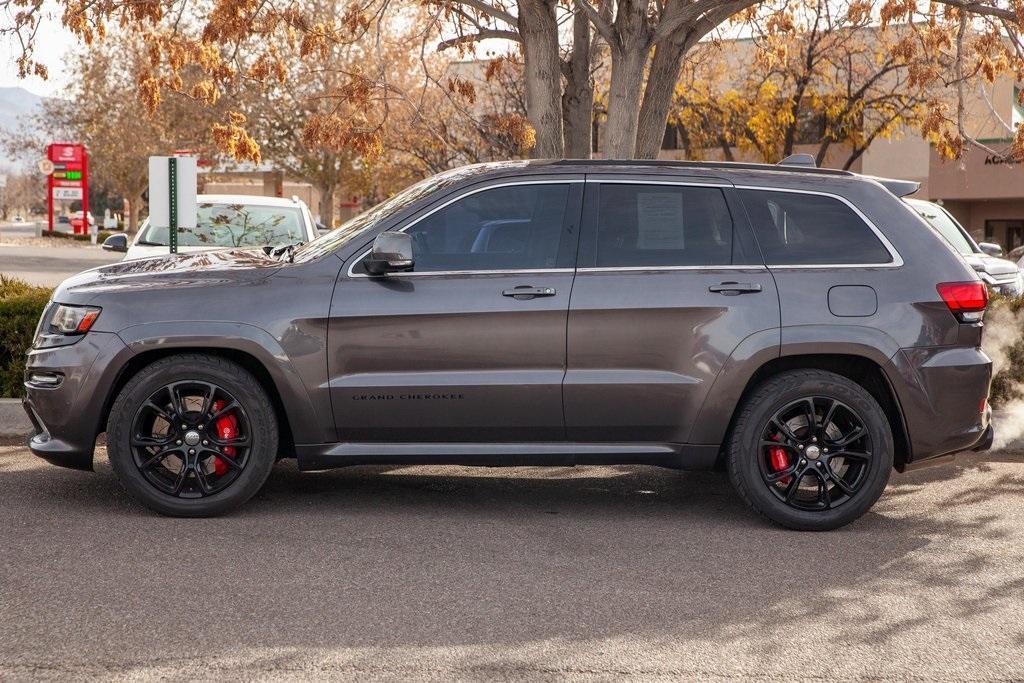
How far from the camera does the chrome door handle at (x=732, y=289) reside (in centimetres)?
633

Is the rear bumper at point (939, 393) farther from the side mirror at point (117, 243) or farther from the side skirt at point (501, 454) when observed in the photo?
the side mirror at point (117, 243)

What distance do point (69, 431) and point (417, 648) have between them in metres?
2.65

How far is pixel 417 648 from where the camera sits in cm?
456

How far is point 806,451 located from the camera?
6406 millimetres

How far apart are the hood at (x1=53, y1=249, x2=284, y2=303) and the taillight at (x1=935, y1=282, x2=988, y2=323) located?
3409 mm

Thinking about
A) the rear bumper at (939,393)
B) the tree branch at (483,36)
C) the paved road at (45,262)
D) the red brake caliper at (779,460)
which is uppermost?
→ the tree branch at (483,36)

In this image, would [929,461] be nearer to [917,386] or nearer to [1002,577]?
[917,386]

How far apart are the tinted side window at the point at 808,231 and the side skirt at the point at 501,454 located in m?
1.09

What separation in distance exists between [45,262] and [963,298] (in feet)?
105

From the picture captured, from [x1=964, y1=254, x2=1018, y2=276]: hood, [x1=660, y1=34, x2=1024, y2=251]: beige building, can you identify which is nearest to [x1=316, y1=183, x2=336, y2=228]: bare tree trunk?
[x1=660, y1=34, x2=1024, y2=251]: beige building

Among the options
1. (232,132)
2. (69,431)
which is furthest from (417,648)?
(232,132)

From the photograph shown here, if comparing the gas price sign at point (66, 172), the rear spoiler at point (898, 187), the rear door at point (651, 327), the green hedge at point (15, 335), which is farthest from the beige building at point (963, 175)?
the rear door at point (651, 327)

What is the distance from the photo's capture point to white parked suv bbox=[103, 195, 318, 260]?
12.4m

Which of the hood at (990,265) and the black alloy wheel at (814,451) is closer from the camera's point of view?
the black alloy wheel at (814,451)
